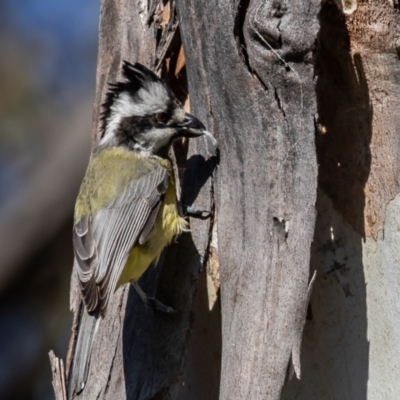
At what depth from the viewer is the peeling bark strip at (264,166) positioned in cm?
237

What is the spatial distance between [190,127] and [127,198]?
0.49 meters

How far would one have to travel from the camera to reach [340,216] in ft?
8.84

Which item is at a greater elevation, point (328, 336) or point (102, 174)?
point (102, 174)

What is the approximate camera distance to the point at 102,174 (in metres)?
3.14

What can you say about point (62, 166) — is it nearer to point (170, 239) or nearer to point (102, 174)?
point (102, 174)

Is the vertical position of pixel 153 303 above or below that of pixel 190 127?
below

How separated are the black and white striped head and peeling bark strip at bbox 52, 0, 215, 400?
0.41 ft

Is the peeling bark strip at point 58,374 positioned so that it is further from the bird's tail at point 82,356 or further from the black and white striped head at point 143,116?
the black and white striped head at point 143,116

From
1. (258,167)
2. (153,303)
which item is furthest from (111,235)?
(258,167)

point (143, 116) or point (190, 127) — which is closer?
point (190, 127)

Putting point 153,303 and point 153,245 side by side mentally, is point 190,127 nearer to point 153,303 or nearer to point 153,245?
point 153,245

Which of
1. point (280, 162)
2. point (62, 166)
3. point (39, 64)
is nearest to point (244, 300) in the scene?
point (280, 162)

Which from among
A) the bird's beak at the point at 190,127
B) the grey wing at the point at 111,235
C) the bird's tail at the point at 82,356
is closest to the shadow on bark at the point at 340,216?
the bird's beak at the point at 190,127

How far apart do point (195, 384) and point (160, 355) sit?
15.6 inches
